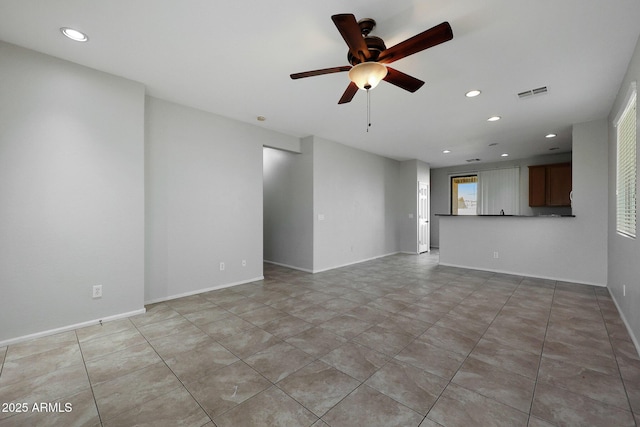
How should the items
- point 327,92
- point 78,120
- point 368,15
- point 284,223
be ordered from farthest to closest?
point 284,223 → point 327,92 → point 78,120 → point 368,15

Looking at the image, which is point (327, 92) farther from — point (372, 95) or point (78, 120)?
point (78, 120)

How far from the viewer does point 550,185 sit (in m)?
6.34

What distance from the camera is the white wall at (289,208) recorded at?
5.28 m

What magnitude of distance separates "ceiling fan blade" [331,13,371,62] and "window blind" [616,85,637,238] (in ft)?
8.86

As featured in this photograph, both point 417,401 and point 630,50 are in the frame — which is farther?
point 630,50

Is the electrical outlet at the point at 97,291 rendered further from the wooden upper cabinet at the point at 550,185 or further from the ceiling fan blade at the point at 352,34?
the wooden upper cabinet at the point at 550,185

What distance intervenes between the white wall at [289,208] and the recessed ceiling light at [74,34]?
347 cm

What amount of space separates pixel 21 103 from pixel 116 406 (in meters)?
2.85

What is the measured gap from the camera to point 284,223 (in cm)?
582

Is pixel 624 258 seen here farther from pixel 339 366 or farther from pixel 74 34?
pixel 74 34

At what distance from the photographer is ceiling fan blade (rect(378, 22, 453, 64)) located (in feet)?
5.59

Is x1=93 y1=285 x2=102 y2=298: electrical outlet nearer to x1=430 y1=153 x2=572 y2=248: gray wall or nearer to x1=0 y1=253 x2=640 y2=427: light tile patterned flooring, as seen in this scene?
x1=0 y1=253 x2=640 y2=427: light tile patterned flooring

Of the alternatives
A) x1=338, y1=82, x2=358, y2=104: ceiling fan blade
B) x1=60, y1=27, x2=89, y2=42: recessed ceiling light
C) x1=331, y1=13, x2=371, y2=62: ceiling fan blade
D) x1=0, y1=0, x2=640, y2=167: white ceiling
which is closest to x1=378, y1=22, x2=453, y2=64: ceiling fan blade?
x1=331, y1=13, x2=371, y2=62: ceiling fan blade

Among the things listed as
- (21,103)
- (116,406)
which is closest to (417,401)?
(116,406)
